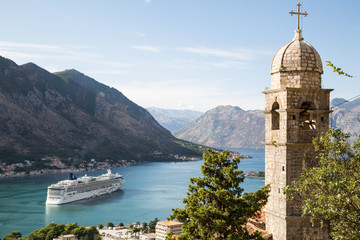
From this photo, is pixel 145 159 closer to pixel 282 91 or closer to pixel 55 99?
pixel 55 99

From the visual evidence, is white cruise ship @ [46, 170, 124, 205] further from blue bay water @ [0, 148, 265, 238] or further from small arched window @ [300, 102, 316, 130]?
small arched window @ [300, 102, 316, 130]

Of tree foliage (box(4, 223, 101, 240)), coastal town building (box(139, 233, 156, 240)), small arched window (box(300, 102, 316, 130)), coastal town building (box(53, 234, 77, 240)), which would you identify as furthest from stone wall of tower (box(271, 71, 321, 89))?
coastal town building (box(139, 233, 156, 240))

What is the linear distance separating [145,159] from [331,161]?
178436 mm

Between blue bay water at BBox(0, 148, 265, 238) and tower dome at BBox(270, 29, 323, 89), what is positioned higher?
tower dome at BBox(270, 29, 323, 89)

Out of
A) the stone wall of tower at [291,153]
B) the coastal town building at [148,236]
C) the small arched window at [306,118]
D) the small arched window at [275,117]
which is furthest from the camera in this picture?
the coastal town building at [148,236]

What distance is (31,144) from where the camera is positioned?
467 feet

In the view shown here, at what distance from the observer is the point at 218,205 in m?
10.6

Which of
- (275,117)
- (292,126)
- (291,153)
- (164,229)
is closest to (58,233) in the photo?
(164,229)

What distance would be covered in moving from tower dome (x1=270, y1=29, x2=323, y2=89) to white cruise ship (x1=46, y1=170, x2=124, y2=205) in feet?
235

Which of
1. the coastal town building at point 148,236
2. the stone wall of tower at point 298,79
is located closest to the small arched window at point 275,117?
the stone wall of tower at point 298,79

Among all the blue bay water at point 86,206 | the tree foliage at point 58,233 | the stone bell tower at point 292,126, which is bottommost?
the blue bay water at point 86,206

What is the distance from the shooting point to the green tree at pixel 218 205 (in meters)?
10.2

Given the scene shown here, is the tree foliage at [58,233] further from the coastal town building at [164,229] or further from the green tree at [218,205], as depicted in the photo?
the green tree at [218,205]

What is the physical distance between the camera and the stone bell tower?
408 inches
